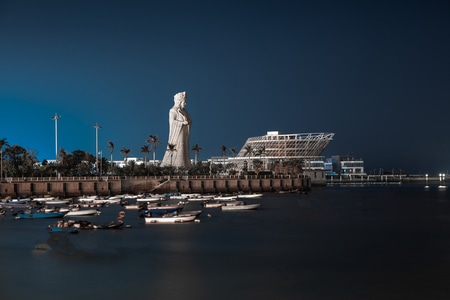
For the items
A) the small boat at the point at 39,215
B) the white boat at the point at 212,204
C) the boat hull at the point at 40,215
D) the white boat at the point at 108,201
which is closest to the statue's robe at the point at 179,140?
the white boat at the point at 108,201

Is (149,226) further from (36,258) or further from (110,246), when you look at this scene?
(36,258)

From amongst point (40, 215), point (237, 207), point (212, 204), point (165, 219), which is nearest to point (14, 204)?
point (40, 215)

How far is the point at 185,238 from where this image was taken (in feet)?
168

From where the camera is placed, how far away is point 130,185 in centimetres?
11650

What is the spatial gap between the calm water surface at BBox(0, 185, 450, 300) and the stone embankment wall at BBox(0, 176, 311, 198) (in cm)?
4285

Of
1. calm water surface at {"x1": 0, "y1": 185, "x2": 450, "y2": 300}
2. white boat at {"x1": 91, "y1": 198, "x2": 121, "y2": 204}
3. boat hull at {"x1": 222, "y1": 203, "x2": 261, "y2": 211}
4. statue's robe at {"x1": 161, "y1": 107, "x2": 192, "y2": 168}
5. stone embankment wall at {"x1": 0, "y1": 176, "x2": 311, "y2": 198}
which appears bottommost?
calm water surface at {"x1": 0, "y1": 185, "x2": 450, "y2": 300}

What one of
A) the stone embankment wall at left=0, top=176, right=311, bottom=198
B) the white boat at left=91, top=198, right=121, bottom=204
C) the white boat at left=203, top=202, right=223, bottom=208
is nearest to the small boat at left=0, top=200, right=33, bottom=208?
the white boat at left=91, top=198, right=121, bottom=204

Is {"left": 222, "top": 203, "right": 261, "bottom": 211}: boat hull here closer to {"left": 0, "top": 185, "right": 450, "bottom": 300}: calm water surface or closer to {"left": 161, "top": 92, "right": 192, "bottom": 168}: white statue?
{"left": 0, "top": 185, "right": 450, "bottom": 300}: calm water surface

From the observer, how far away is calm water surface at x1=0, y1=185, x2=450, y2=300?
30.5 meters

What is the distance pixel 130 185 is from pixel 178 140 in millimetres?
37436

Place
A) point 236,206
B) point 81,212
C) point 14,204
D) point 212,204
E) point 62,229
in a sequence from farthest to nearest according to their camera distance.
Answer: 1. point 212,204
2. point 14,204
3. point 236,206
4. point 81,212
5. point 62,229

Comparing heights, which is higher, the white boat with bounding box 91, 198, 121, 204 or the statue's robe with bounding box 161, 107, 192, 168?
the statue's robe with bounding box 161, 107, 192, 168

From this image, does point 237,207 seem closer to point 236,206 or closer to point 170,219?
point 236,206

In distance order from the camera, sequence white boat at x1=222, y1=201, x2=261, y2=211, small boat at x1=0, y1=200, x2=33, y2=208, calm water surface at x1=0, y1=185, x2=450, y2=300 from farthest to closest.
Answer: small boat at x1=0, y1=200, x2=33, y2=208 < white boat at x1=222, y1=201, x2=261, y2=211 < calm water surface at x1=0, y1=185, x2=450, y2=300
